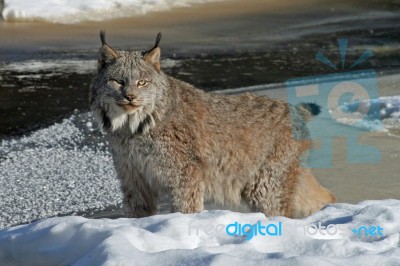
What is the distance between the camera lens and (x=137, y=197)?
236 inches

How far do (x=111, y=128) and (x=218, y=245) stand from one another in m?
1.42

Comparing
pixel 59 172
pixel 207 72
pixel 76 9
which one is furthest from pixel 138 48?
pixel 59 172

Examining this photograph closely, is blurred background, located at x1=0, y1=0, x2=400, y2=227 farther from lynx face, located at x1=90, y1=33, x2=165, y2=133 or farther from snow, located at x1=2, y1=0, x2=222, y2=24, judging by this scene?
lynx face, located at x1=90, y1=33, x2=165, y2=133

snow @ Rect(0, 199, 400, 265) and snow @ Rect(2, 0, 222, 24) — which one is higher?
snow @ Rect(2, 0, 222, 24)

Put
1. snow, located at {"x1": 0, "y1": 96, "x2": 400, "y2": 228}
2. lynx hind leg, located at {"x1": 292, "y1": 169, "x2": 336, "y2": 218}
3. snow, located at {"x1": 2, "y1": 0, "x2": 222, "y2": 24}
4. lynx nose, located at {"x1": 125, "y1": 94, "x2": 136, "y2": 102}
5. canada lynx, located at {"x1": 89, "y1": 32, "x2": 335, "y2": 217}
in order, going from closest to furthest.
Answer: lynx nose, located at {"x1": 125, "y1": 94, "x2": 136, "y2": 102}
canada lynx, located at {"x1": 89, "y1": 32, "x2": 335, "y2": 217}
lynx hind leg, located at {"x1": 292, "y1": 169, "x2": 336, "y2": 218}
snow, located at {"x1": 0, "y1": 96, "x2": 400, "y2": 228}
snow, located at {"x1": 2, "y1": 0, "x2": 222, "y2": 24}

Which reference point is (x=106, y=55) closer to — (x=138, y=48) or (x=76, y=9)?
(x=138, y=48)

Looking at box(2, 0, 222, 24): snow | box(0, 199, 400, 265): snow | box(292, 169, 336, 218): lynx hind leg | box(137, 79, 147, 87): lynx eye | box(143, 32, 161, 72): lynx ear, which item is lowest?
box(292, 169, 336, 218): lynx hind leg

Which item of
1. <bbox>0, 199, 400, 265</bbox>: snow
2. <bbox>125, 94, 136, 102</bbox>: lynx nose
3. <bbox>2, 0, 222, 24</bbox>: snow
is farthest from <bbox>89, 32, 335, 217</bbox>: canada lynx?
<bbox>2, 0, 222, 24</bbox>: snow

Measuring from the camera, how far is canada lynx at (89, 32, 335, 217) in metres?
5.82

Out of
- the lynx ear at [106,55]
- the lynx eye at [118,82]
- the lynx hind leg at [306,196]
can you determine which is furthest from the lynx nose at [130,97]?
the lynx hind leg at [306,196]

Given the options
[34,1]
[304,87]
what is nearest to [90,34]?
[34,1]

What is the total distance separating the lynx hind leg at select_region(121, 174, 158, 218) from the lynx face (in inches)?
15.5

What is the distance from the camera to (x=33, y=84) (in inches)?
473

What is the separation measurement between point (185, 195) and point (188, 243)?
3.64 ft
